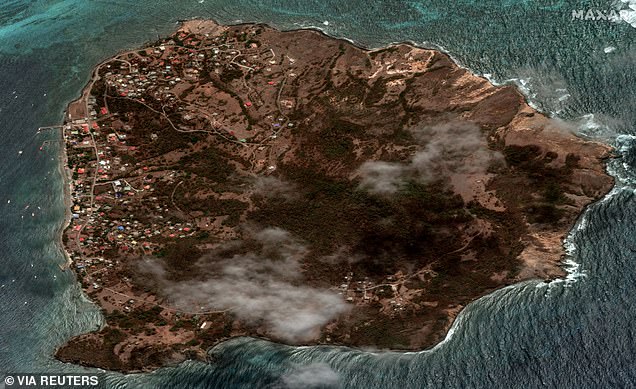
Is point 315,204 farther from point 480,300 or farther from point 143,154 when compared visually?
point 480,300

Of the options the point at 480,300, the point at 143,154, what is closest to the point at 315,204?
the point at 143,154

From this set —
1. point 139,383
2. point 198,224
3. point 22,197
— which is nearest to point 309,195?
point 198,224

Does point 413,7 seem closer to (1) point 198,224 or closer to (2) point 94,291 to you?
(1) point 198,224

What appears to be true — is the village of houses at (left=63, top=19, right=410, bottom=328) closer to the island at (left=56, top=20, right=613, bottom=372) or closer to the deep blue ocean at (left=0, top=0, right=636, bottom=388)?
the island at (left=56, top=20, right=613, bottom=372)

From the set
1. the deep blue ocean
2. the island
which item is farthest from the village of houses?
→ the deep blue ocean

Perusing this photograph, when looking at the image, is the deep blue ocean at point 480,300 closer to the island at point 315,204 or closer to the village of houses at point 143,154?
the island at point 315,204

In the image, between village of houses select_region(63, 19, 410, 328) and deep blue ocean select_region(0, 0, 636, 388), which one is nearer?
deep blue ocean select_region(0, 0, 636, 388)
